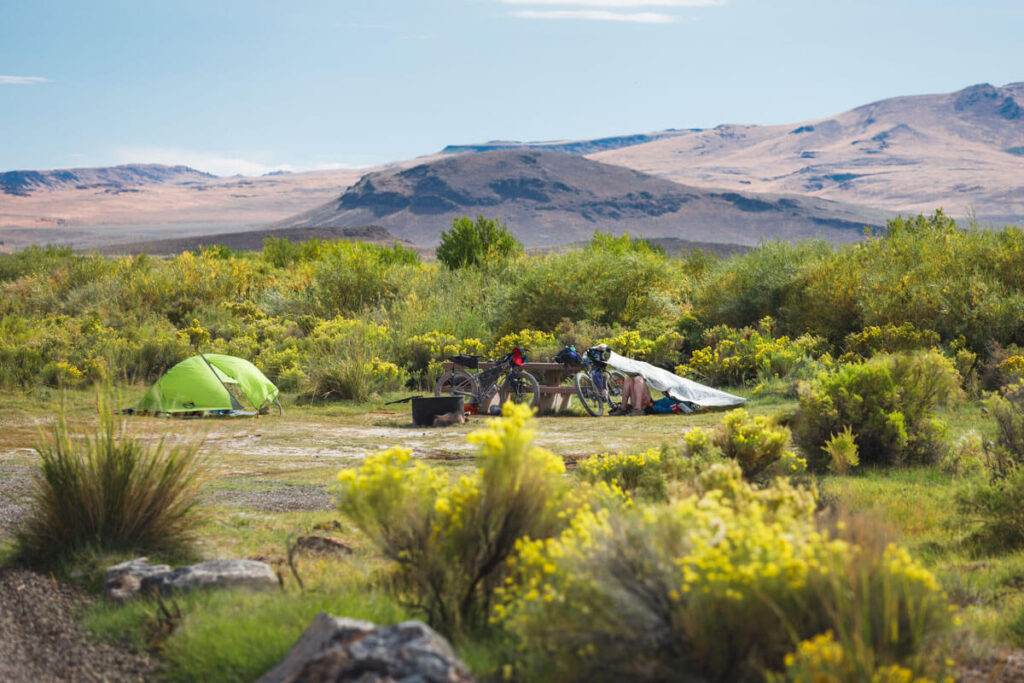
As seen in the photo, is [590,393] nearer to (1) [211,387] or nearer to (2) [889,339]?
(2) [889,339]

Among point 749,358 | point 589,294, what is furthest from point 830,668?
point 589,294

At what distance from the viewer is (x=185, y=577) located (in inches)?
176

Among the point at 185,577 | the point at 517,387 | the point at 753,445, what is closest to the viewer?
the point at 185,577

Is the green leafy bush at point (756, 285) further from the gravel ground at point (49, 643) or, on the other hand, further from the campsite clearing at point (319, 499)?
the gravel ground at point (49, 643)

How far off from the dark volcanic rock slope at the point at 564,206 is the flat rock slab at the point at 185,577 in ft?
454

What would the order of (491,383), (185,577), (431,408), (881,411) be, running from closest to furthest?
1. (185,577)
2. (881,411)
3. (431,408)
4. (491,383)

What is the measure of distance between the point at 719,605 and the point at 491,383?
10.2 m

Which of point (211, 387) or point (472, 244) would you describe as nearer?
point (211, 387)

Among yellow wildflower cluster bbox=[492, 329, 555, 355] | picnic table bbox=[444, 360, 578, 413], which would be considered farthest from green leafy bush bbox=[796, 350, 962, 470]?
yellow wildflower cluster bbox=[492, 329, 555, 355]

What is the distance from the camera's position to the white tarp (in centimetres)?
1237

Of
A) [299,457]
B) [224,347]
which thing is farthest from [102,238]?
[299,457]

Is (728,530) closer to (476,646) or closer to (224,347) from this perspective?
(476,646)

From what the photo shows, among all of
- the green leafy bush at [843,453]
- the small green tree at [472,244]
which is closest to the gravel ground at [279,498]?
the green leafy bush at [843,453]

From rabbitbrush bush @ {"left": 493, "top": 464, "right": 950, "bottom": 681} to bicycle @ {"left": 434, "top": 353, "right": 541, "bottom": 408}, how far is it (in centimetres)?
960
